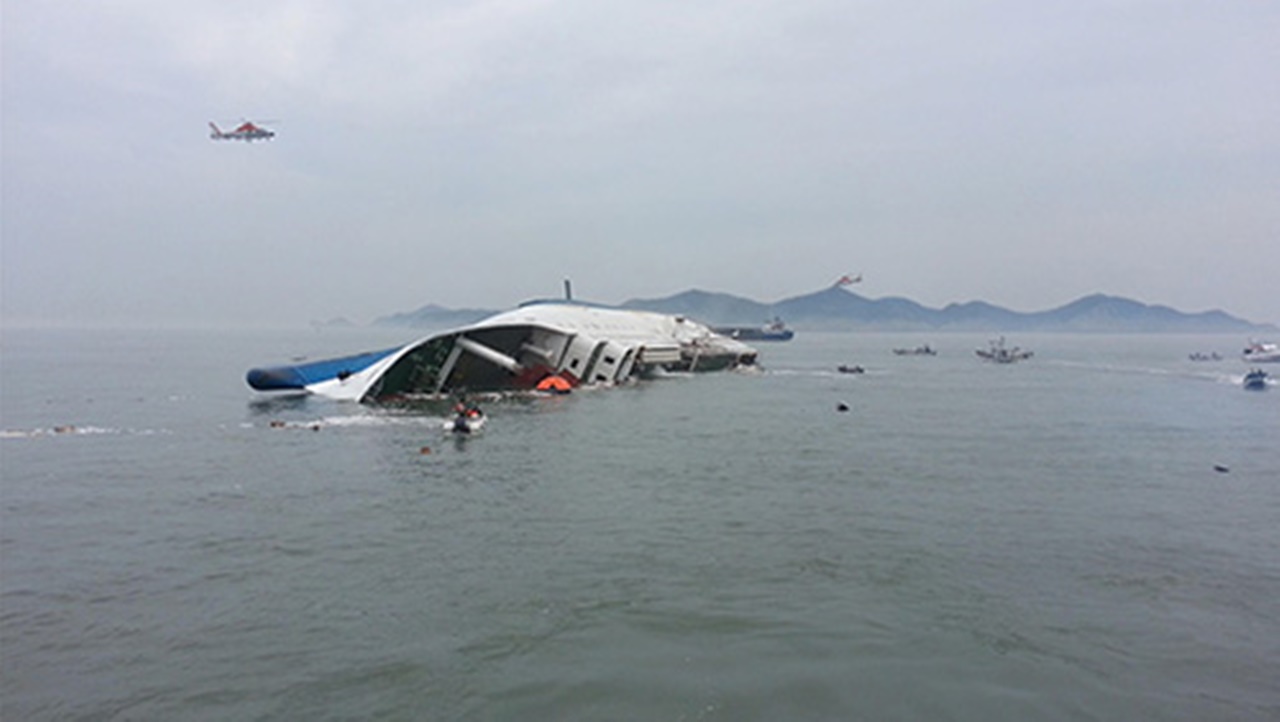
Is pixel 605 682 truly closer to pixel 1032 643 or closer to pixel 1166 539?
pixel 1032 643

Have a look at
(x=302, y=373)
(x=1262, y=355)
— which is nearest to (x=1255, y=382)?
(x=1262, y=355)

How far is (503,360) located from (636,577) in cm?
4249

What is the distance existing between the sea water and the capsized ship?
58.3 feet

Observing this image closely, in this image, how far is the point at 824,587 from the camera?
56.3 feet

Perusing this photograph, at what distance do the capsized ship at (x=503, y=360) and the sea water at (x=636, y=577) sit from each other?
17784mm

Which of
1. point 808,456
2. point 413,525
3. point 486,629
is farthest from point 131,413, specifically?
point 486,629

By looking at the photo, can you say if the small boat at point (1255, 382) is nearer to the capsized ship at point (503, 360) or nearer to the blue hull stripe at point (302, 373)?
the capsized ship at point (503, 360)

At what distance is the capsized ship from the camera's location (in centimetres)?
5647

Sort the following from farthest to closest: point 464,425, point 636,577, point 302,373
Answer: point 302,373 → point 464,425 → point 636,577

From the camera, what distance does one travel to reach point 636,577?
698 inches

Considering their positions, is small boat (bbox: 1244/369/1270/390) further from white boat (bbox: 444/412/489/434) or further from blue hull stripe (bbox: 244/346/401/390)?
blue hull stripe (bbox: 244/346/401/390)

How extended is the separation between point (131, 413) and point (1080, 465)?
4997cm

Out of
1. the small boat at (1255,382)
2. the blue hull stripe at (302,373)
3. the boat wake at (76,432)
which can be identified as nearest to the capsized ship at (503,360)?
the blue hull stripe at (302,373)

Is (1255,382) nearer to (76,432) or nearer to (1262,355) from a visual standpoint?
(1262,355)
